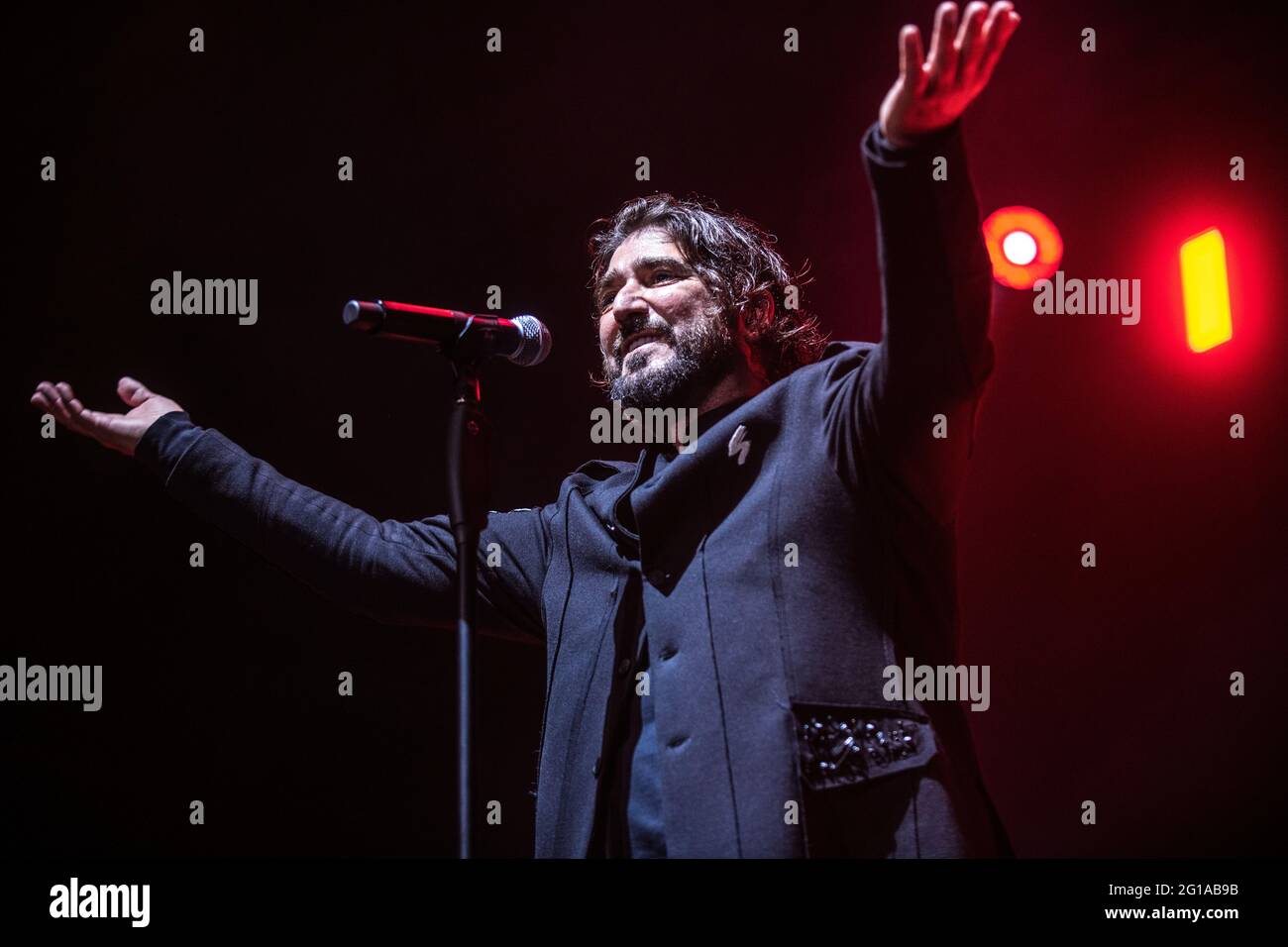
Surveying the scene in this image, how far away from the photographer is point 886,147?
1697mm

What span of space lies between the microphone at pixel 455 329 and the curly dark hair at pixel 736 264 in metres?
0.67

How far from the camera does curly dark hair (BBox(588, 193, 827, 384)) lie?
8.75 ft

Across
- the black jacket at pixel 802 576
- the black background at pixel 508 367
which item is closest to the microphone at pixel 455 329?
the black jacket at pixel 802 576

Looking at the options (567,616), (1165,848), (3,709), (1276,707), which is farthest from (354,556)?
(1276,707)

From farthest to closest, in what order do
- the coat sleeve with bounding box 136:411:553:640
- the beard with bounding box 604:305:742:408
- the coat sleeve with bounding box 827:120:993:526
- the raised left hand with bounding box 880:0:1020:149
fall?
1. the beard with bounding box 604:305:742:408
2. the coat sleeve with bounding box 136:411:553:640
3. the coat sleeve with bounding box 827:120:993:526
4. the raised left hand with bounding box 880:0:1020:149

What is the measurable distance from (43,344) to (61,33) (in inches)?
29.3

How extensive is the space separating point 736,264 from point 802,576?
1026 millimetres

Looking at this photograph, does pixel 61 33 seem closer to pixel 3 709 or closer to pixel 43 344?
pixel 43 344

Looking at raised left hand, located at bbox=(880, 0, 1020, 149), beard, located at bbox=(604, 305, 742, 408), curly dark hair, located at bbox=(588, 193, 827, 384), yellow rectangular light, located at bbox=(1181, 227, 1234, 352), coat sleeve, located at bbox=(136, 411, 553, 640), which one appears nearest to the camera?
raised left hand, located at bbox=(880, 0, 1020, 149)

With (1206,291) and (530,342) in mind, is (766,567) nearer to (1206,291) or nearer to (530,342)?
(530,342)

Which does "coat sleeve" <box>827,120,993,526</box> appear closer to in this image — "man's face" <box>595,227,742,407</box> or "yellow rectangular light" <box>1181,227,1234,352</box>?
"man's face" <box>595,227,742,407</box>

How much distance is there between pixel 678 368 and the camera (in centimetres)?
243

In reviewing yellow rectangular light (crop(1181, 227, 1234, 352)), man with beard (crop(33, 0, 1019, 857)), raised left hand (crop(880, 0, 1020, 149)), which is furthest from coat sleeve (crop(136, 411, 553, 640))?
yellow rectangular light (crop(1181, 227, 1234, 352))

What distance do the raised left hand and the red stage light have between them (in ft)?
5.54
